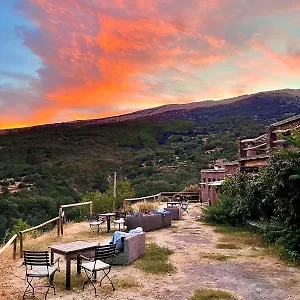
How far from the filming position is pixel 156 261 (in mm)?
8195

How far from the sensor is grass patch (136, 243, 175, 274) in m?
7.53

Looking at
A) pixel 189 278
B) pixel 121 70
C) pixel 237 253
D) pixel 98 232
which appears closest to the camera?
pixel 189 278

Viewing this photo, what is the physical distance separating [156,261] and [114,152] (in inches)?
1213

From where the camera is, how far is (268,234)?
10.0 metres

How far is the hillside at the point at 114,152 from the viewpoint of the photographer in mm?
28109

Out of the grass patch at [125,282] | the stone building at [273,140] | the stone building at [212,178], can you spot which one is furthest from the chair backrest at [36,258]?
the stone building at [212,178]

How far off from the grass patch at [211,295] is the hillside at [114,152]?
51.7 ft

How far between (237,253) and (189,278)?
245 cm

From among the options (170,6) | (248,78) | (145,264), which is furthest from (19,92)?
(145,264)

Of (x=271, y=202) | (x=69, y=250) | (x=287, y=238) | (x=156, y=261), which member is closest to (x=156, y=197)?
(x=271, y=202)

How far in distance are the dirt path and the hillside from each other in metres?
13.5

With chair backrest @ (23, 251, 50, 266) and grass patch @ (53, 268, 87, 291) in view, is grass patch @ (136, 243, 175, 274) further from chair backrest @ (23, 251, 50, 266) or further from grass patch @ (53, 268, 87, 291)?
chair backrest @ (23, 251, 50, 266)

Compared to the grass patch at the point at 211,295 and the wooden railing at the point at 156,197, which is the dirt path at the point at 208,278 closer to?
the grass patch at the point at 211,295

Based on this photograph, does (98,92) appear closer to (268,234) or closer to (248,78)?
(248,78)
